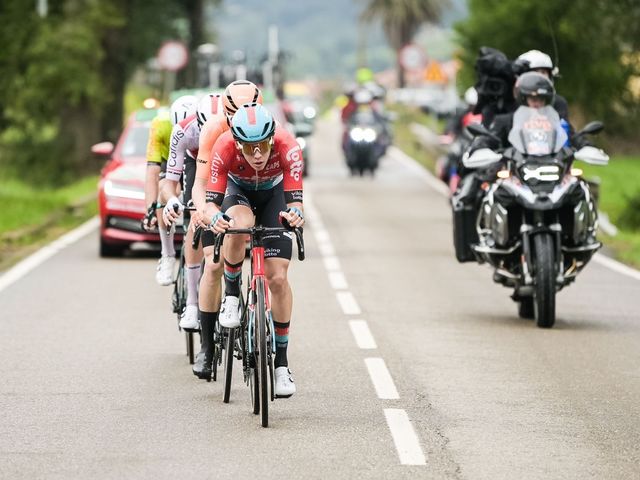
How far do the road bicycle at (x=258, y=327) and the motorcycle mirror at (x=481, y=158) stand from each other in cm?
468

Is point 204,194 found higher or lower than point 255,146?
lower

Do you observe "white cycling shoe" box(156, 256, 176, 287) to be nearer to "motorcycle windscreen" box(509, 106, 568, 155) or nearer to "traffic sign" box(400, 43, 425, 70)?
"motorcycle windscreen" box(509, 106, 568, 155)

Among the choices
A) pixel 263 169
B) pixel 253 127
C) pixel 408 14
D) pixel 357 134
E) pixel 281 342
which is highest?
pixel 253 127

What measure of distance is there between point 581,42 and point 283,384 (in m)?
20.3

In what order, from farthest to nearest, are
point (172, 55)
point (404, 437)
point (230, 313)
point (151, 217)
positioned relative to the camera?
point (172, 55), point (151, 217), point (230, 313), point (404, 437)

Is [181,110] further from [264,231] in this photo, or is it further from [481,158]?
[481,158]

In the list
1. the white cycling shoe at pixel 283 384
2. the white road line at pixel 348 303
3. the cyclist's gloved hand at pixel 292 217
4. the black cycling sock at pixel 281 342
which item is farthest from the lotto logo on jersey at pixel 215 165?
the white road line at pixel 348 303

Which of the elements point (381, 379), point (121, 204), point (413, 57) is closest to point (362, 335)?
point (381, 379)

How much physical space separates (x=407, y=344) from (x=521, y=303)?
215 cm

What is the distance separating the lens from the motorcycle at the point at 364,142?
36938 mm

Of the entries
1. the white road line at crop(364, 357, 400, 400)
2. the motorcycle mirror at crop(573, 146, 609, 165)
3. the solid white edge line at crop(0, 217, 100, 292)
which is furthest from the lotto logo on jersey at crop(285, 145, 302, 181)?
the solid white edge line at crop(0, 217, 100, 292)

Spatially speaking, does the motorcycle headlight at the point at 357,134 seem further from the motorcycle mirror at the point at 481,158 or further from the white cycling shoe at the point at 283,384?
the white cycling shoe at the point at 283,384

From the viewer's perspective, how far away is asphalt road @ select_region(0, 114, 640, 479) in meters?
8.31

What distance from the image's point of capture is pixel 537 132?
13969mm
